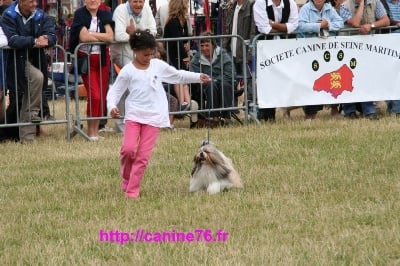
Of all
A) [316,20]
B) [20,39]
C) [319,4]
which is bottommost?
[20,39]

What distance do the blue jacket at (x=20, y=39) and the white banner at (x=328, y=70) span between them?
10.1 feet

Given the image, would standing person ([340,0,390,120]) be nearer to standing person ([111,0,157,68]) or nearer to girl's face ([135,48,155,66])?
standing person ([111,0,157,68])

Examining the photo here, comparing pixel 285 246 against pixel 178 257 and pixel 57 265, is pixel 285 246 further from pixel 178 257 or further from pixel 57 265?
pixel 57 265

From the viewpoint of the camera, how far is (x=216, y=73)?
46.6ft

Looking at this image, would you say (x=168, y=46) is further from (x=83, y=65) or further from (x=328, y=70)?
(x=328, y=70)

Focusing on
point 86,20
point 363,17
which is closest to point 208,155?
point 86,20

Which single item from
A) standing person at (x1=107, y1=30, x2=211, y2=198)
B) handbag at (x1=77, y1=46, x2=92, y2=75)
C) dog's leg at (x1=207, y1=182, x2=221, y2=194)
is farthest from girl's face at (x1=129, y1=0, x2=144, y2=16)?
dog's leg at (x1=207, y1=182, x2=221, y2=194)

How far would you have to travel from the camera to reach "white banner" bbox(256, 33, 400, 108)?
13938 mm

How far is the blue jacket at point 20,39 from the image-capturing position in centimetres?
1270

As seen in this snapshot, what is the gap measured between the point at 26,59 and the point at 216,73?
9.47ft

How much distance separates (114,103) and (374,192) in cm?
250

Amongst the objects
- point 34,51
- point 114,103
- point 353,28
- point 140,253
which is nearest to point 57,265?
point 140,253

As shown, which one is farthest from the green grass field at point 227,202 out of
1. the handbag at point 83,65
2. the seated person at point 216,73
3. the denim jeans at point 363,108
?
the denim jeans at point 363,108

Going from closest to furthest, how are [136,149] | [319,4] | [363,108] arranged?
1. [136,149]
2. [319,4]
3. [363,108]
